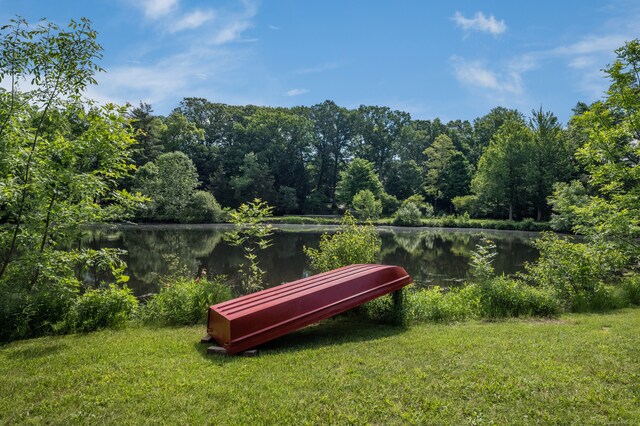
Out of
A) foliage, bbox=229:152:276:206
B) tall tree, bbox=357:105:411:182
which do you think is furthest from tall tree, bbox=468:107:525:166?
foliage, bbox=229:152:276:206

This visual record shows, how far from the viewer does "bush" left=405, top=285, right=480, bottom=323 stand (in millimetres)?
6198

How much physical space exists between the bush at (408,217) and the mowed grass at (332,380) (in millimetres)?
32868

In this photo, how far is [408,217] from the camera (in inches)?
1490

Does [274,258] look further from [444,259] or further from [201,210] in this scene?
[201,210]

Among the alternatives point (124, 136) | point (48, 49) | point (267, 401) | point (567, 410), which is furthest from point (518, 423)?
point (48, 49)

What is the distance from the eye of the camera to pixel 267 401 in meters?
3.09

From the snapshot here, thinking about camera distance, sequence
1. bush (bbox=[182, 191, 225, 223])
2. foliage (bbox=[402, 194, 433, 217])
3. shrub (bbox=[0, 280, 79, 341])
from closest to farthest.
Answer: shrub (bbox=[0, 280, 79, 341]) < bush (bbox=[182, 191, 225, 223]) < foliage (bbox=[402, 194, 433, 217])

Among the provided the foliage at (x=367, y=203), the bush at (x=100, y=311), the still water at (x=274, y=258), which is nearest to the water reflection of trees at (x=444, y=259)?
the still water at (x=274, y=258)

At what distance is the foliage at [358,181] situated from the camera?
4597cm

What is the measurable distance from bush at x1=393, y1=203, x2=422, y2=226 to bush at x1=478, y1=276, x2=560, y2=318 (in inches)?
1220

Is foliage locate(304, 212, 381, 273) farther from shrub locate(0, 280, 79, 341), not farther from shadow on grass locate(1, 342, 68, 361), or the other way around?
shadow on grass locate(1, 342, 68, 361)

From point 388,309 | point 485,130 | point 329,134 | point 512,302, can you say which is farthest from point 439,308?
point 485,130

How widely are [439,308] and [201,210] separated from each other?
3185 centimetres

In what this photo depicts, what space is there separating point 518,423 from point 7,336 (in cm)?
580
